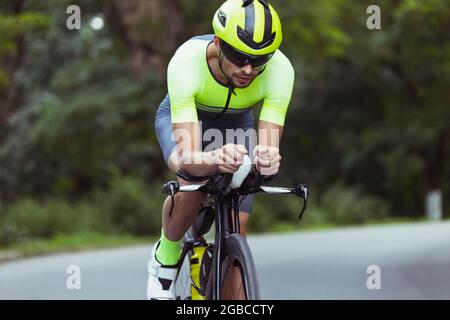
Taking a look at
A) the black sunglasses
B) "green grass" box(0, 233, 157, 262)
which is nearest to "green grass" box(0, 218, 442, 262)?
"green grass" box(0, 233, 157, 262)

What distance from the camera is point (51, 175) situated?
3002 cm

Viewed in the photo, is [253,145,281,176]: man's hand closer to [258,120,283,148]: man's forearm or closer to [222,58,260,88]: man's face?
[258,120,283,148]: man's forearm

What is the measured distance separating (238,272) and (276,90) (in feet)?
3.16

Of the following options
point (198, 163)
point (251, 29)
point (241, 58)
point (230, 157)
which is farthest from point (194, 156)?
point (251, 29)

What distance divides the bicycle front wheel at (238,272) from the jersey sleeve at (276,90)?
2.23 ft

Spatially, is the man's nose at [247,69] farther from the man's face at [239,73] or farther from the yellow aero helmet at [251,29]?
the yellow aero helmet at [251,29]

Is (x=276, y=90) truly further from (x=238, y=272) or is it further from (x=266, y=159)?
(x=238, y=272)

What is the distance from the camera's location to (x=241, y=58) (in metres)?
4.41

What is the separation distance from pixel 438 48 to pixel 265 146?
29.3 m

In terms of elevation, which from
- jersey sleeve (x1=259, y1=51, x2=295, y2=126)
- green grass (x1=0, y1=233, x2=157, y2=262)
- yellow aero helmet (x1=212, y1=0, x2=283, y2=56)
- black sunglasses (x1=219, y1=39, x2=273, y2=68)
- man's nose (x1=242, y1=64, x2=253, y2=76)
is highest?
yellow aero helmet (x1=212, y1=0, x2=283, y2=56)

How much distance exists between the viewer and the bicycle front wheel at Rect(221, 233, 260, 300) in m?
4.17

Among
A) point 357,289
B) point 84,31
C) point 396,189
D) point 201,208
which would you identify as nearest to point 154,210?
point 84,31

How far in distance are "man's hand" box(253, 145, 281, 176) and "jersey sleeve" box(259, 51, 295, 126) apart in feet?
1.48
